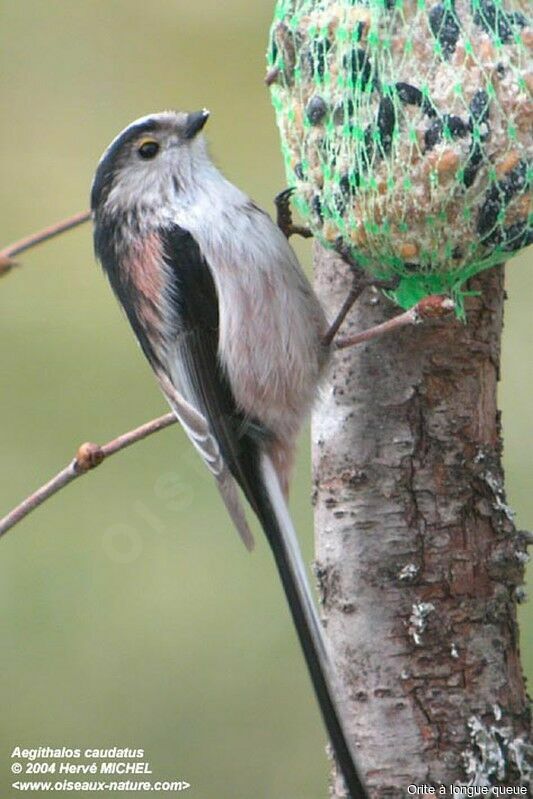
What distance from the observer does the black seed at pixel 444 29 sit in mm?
2182

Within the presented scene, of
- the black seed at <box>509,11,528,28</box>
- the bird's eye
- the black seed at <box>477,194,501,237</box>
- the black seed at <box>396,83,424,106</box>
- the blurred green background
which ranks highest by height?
the black seed at <box>509,11,528,28</box>

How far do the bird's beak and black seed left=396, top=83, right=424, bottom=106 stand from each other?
2.17ft

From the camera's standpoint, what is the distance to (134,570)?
4113mm

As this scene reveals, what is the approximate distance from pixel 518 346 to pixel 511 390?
0.55ft

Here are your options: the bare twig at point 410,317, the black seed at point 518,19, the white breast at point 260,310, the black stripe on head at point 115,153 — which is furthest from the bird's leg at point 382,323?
the black stripe on head at point 115,153

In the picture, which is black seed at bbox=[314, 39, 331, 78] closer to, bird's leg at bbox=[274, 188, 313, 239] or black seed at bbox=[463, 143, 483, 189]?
black seed at bbox=[463, 143, 483, 189]

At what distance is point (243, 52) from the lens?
5.00 m

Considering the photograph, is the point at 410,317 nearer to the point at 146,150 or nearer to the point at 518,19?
the point at 518,19

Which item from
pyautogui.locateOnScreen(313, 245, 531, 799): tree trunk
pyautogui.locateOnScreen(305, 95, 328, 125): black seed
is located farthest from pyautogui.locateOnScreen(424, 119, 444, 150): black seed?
pyautogui.locateOnScreen(313, 245, 531, 799): tree trunk

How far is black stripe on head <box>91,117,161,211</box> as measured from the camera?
275cm

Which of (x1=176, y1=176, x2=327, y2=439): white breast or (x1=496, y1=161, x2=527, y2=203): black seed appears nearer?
(x1=496, y1=161, x2=527, y2=203): black seed

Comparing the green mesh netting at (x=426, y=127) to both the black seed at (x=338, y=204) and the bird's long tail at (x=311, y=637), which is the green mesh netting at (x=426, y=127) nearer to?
the black seed at (x=338, y=204)

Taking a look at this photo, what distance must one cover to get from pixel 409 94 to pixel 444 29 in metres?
0.12

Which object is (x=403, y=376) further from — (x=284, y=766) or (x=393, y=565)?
(x=284, y=766)
